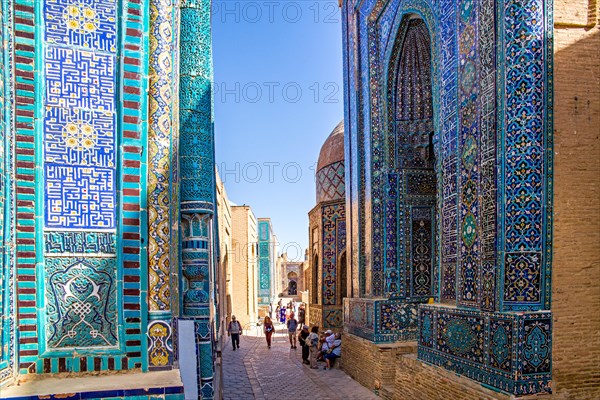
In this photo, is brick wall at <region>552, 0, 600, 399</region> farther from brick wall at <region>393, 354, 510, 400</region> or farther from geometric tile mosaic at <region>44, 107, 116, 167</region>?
geometric tile mosaic at <region>44, 107, 116, 167</region>

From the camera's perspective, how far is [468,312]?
562 cm

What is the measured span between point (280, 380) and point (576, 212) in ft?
21.5

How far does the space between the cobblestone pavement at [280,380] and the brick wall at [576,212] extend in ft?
12.9

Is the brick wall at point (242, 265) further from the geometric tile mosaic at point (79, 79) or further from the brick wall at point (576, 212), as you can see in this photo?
the geometric tile mosaic at point (79, 79)

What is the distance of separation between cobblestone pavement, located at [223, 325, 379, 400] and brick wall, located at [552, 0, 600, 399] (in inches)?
155

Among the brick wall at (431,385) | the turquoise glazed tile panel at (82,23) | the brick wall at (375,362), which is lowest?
the brick wall at (375,362)

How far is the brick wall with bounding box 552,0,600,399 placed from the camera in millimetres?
4922

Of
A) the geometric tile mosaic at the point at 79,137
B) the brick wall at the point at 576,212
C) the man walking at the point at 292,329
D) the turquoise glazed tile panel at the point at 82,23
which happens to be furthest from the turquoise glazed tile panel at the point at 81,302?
the man walking at the point at 292,329

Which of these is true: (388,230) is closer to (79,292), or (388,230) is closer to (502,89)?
(502,89)

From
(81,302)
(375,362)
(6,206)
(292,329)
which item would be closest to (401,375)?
(375,362)

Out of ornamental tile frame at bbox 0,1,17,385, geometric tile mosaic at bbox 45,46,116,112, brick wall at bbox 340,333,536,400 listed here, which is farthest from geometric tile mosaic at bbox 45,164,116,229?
brick wall at bbox 340,333,536,400

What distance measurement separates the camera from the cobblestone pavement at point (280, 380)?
27.9 feet

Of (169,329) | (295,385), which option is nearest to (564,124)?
(169,329)

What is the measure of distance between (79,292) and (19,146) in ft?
3.23
